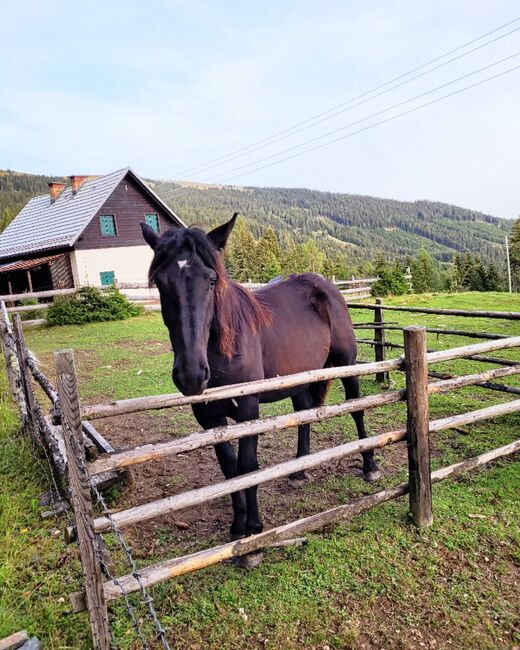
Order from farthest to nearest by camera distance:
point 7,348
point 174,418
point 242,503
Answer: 1. point 7,348
2. point 174,418
3. point 242,503

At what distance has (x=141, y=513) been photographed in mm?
2326

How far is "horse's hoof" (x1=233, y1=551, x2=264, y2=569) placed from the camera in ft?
9.71

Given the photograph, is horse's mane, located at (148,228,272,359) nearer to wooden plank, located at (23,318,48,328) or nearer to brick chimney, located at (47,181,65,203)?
wooden plank, located at (23,318,48,328)

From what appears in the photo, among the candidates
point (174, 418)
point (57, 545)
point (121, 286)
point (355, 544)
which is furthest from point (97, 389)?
point (121, 286)

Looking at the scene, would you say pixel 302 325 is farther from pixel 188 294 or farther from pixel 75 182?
pixel 75 182

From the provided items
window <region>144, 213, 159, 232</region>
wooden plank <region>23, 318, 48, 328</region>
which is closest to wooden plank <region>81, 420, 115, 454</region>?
wooden plank <region>23, 318, 48, 328</region>

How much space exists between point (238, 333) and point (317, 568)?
1670 mm

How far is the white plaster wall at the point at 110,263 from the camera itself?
2217 cm

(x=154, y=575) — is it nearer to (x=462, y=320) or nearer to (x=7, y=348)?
(x=7, y=348)

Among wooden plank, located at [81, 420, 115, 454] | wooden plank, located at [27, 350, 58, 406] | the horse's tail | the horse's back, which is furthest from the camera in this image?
the horse's tail

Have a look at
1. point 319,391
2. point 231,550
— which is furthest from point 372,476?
point 231,550

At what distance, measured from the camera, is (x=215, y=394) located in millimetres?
2545

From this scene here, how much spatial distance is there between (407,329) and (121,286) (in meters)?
17.1

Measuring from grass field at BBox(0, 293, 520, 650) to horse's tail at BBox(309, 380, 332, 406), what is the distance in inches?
28.3
